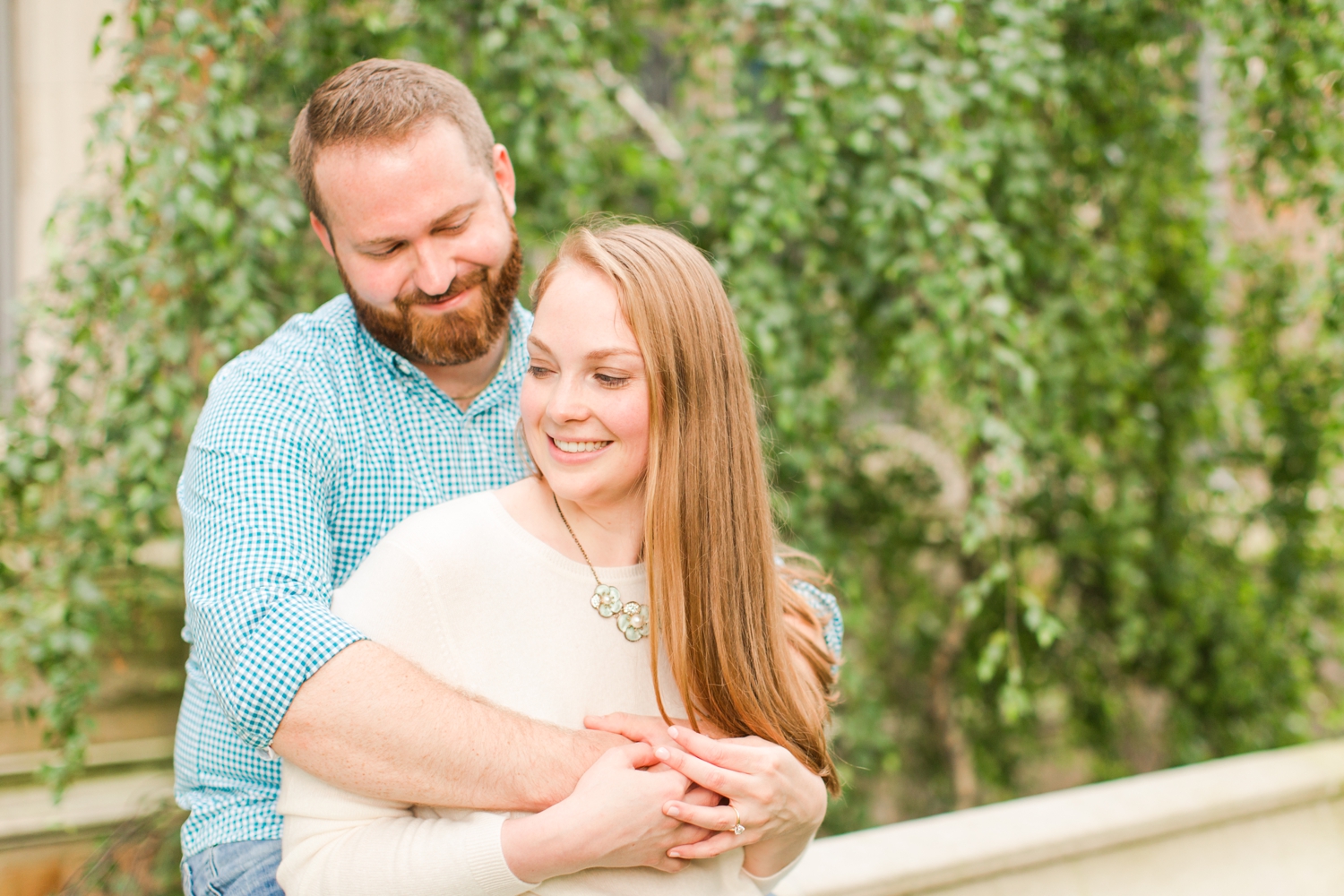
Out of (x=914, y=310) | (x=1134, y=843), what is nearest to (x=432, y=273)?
(x=914, y=310)

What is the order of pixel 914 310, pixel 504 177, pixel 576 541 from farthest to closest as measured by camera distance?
1. pixel 914 310
2. pixel 504 177
3. pixel 576 541

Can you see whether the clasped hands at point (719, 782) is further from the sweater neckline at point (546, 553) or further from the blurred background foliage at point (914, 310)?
the blurred background foliage at point (914, 310)

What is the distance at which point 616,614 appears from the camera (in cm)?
138

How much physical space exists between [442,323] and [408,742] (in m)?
0.69

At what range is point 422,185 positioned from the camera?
1.55m

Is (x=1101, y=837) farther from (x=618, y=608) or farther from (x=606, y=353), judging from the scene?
(x=606, y=353)

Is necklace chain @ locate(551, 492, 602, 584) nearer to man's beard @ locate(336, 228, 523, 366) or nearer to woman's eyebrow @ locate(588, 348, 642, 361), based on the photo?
woman's eyebrow @ locate(588, 348, 642, 361)

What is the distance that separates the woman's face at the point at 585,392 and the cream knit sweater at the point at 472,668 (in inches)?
4.8

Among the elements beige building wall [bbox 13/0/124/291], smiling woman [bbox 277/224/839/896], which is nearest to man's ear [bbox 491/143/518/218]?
smiling woman [bbox 277/224/839/896]

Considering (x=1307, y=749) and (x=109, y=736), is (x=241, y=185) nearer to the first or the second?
(x=109, y=736)

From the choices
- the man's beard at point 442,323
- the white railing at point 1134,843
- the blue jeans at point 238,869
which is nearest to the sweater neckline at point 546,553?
the man's beard at point 442,323

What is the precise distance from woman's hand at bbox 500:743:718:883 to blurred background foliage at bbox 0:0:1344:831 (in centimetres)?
112

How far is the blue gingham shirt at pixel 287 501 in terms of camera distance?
1.19 m

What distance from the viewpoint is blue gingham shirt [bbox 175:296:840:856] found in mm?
1193
